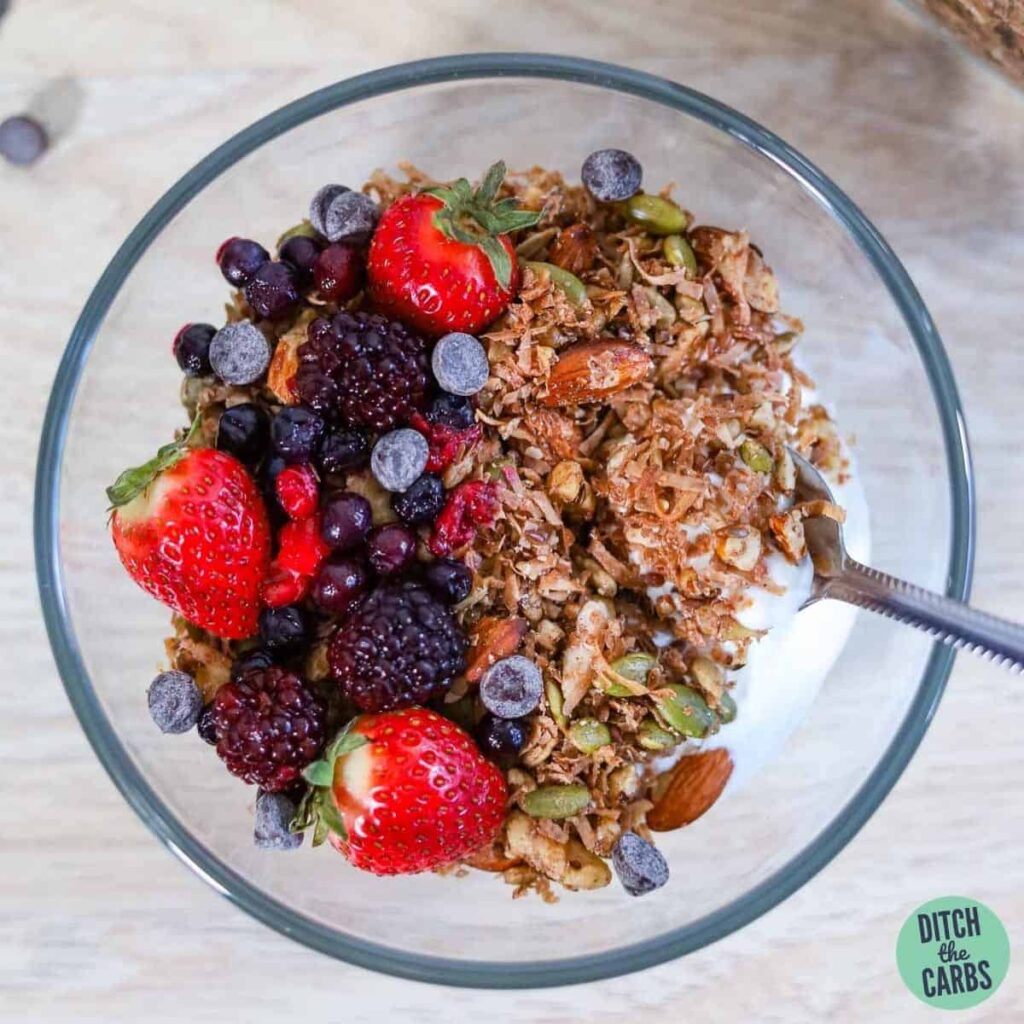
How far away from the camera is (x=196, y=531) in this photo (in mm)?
811

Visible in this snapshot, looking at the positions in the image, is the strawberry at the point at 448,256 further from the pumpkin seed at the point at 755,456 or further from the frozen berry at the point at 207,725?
the frozen berry at the point at 207,725

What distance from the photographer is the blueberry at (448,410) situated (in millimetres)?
846

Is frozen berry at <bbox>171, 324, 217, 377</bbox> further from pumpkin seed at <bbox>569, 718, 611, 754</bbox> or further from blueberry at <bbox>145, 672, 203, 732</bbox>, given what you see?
pumpkin seed at <bbox>569, 718, 611, 754</bbox>

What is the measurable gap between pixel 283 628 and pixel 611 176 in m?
0.46

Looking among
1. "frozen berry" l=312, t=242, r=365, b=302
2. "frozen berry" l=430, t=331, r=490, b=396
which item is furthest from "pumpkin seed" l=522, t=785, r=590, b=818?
"frozen berry" l=312, t=242, r=365, b=302

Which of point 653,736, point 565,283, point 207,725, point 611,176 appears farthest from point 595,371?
point 207,725

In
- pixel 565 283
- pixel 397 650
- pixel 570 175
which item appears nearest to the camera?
pixel 397 650

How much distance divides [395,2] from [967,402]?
2.30ft

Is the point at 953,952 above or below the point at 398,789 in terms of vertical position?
below

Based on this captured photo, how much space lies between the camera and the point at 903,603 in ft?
2.89

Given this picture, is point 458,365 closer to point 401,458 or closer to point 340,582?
point 401,458

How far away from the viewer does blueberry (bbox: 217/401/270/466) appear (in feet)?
2.87

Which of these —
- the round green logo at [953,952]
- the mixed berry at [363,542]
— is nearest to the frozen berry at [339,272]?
the mixed berry at [363,542]

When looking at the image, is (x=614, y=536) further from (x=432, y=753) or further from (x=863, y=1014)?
(x=863, y=1014)
